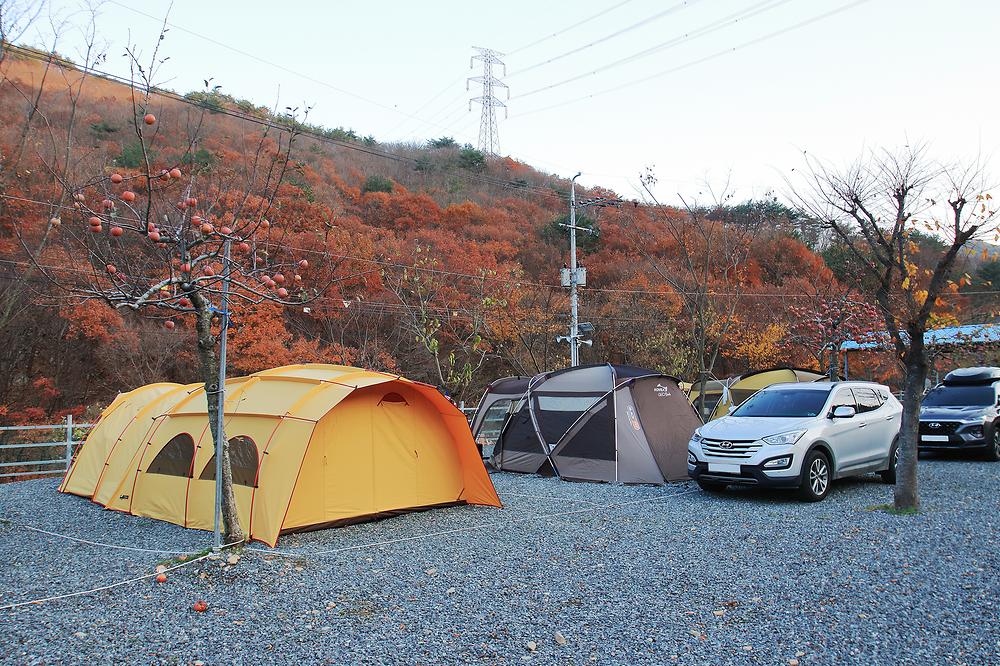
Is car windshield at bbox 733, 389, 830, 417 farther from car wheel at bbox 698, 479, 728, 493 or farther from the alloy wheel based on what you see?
car wheel at bbox 698, 479, 728, 493

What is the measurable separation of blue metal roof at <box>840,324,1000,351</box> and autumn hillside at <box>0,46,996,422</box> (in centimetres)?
85

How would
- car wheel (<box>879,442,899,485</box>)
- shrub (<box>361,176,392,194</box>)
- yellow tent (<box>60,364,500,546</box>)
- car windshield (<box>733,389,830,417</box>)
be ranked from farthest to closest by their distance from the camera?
shrub (<box>361,176,392,194</box>), car wheel (<box>879,442,899,485</box>), car windshield (<box>733,389,830,417</box>), yellow tent (<box>60,364,500,546</box>)

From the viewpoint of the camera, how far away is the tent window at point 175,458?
28.2ft

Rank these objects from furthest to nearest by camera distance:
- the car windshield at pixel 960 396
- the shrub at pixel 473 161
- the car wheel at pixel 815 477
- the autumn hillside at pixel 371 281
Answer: the shrub at pixel 473 161, the autumn hillside at pixel 371 281, the car windshield at pixel 960 396, the car wheel at pixel 815 477

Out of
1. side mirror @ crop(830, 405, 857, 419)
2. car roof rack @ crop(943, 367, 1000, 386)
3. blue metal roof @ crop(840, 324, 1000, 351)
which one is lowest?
side mirror @ crop(830, 405, 857, 419)

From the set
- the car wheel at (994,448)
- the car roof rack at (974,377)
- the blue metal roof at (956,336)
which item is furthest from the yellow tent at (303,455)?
the car roof rack at (974,377)

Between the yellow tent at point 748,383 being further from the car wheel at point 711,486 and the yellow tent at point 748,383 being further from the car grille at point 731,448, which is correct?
the car grille at point 731,448

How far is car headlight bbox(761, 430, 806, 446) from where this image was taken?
912cm

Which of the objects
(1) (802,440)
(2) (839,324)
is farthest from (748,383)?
(1) (802,440)

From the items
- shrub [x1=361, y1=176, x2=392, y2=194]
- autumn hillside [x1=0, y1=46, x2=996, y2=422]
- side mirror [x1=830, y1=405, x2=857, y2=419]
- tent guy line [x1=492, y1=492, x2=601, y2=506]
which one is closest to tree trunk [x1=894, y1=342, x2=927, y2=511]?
side mirror [x1=830, y1=405, x2=857, y2=419]

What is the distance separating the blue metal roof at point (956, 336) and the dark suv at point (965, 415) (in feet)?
3.14

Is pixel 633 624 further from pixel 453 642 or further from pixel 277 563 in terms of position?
pixel 277 563

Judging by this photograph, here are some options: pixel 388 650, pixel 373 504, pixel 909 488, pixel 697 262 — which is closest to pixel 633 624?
pixel 388 650

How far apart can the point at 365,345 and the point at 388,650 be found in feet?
62.9
